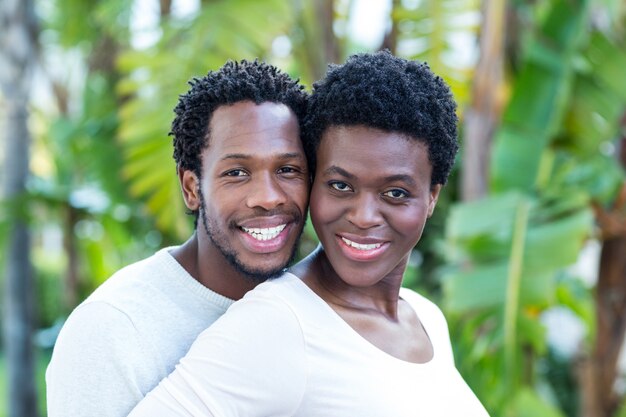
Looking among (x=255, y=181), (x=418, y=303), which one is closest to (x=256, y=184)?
(x=255, y=181)

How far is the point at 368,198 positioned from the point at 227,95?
1.12ft

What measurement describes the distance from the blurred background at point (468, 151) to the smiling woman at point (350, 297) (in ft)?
6.19

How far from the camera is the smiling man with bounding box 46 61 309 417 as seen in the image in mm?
1486

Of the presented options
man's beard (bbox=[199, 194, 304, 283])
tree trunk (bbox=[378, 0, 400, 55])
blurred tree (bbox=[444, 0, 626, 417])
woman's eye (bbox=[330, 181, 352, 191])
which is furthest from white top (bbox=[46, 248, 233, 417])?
tree trunk (bbox=[378, 0, 400, 55])

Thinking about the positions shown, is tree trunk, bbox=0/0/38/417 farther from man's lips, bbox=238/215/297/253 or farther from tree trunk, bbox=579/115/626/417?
man's lips, bbox=238/215/297/253

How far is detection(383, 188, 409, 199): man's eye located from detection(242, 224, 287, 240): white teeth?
22 centimetres

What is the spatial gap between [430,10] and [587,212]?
157 cm

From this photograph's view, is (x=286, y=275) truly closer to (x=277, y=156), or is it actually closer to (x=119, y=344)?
(x=277, y=156)

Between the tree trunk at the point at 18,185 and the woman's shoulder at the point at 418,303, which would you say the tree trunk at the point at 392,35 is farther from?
the woman's shoulder at the point at 418,303

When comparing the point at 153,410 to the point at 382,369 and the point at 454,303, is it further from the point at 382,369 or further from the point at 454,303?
the point at 454,303

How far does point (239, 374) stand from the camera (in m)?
1.33

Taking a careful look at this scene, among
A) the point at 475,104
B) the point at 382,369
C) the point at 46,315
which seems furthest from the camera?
the point at 46,315

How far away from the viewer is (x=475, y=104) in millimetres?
4215

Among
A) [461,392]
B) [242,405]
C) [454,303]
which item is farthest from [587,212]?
[242,405]
